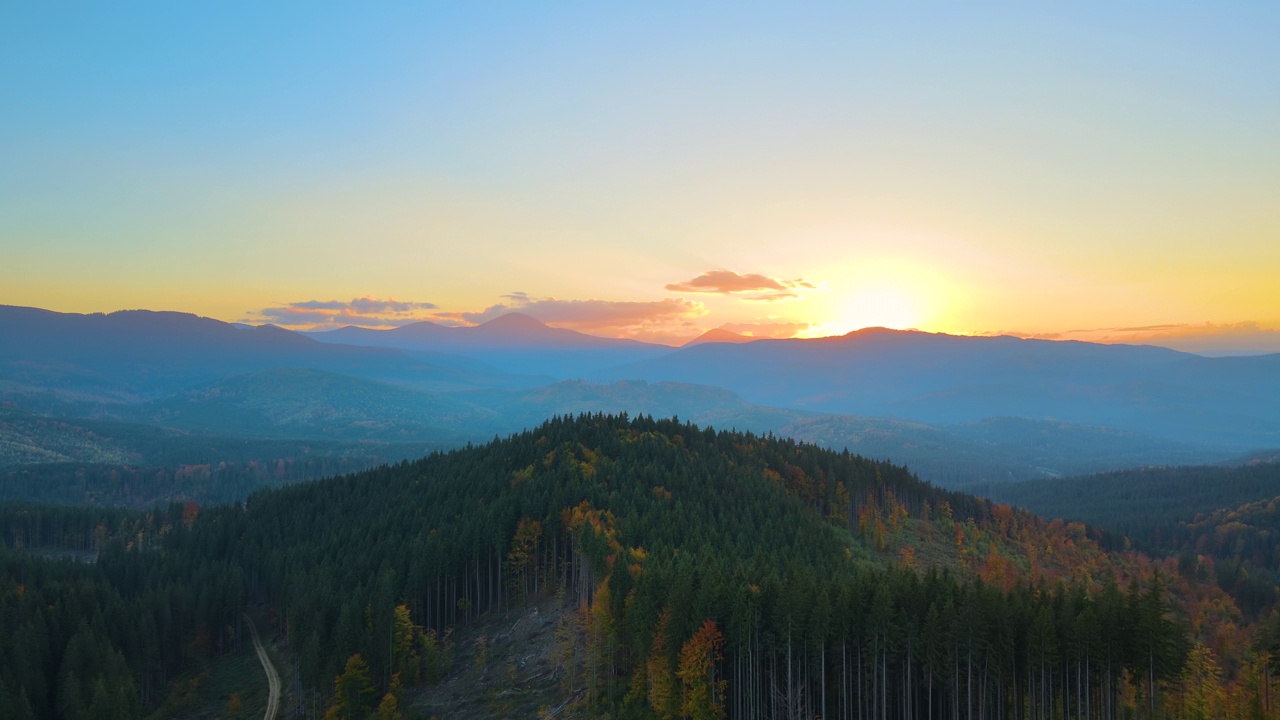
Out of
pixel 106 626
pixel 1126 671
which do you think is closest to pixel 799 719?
pixel 1126 671

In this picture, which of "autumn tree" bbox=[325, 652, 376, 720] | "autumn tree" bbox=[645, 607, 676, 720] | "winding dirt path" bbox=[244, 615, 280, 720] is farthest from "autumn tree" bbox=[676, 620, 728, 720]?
"winding dirt path" bbox=[244, 615, 280, 720]

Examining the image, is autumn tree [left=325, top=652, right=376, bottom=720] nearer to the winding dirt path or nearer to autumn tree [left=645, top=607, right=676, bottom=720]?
the winding dirt path

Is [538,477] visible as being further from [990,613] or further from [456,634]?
[990,613]

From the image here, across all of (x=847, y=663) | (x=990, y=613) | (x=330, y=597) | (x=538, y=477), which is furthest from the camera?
(x=538, y=477)

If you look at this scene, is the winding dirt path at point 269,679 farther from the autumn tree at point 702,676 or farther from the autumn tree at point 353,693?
the autumn tree at point 702,676

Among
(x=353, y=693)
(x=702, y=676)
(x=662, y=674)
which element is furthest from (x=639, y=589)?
(x=353, y=693)
